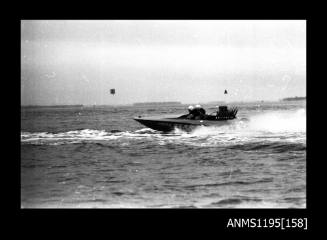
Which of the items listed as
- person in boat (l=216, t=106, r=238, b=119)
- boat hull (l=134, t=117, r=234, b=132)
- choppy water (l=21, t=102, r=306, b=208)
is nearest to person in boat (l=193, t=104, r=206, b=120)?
boat hull (l=134, t=117, r=234, b=132)

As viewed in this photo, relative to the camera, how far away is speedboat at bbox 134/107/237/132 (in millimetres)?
28253

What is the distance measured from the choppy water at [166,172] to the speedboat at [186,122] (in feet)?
7.16

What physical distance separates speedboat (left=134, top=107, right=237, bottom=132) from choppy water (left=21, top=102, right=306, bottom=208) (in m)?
2.18

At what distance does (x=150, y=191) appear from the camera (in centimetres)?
1240

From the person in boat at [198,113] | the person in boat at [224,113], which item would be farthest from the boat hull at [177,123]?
the person in boat at [198,113]

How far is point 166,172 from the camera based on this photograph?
51.5ft

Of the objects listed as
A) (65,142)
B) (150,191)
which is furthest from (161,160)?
(65,142)

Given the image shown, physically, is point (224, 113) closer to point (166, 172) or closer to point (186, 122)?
point (186, 122)

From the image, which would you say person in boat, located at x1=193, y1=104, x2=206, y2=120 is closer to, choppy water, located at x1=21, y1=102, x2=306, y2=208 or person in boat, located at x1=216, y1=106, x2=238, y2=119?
person in boat, located at x1=216, y1=106, x2=238, y2=119

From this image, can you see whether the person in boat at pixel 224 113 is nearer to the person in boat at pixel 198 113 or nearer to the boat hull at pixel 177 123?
the boat hull at pixel 177 123

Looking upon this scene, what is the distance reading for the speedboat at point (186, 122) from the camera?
28253 millimetres

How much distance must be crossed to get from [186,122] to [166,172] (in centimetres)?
1285

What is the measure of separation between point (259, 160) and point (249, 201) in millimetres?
7027
